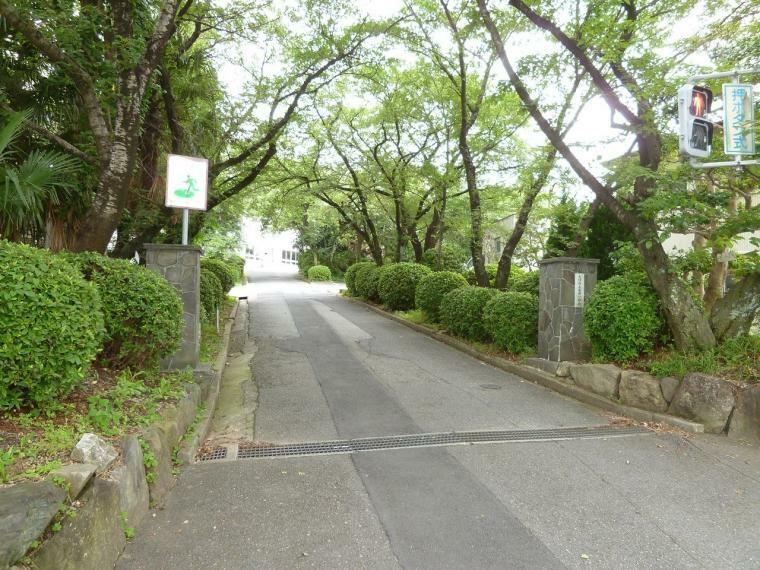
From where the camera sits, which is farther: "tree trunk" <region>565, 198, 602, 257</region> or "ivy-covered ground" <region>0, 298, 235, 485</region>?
"tree trunk" <region>565, 198, 602, 257</region>

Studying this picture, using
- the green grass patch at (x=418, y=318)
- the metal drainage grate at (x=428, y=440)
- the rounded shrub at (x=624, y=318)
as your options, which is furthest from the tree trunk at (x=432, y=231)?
the metal drainage grate at (x=428, y=440)

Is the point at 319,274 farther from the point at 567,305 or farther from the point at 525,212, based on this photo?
the point at 567,305

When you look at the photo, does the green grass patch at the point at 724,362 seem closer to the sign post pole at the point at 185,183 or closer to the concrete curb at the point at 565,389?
the concrete curb at the point at 565,389

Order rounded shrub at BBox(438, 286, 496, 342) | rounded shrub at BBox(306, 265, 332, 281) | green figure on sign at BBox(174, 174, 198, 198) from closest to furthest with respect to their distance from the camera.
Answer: green figure on sign at BBox(174, 174, 198, 198) < rounded shrub at BBox(438, 286, 496, 342) < rounded shrub at BBox(306, 265, 332, 281)

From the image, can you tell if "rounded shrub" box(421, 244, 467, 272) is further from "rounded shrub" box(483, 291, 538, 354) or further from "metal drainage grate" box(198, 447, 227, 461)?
"metal drainage grate" box(198, 447, 227, 461)

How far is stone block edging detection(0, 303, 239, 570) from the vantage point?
2.11 m

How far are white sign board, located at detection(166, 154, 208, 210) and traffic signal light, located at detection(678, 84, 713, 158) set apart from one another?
559 cm

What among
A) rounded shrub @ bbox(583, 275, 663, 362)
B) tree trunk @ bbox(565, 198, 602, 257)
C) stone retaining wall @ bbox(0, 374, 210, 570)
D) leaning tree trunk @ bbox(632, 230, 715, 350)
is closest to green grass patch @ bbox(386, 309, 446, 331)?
tree trunk @ bbox(565, 198, 602, 257)

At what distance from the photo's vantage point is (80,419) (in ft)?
11.3

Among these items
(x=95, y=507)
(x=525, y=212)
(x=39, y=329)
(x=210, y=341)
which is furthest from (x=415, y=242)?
(x=95, y=507)

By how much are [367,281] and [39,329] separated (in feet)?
51.6

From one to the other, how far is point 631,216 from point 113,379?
634 cm

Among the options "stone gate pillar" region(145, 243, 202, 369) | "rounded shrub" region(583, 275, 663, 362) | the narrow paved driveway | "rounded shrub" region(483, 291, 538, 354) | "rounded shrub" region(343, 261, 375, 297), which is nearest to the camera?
the narrow paved driveway

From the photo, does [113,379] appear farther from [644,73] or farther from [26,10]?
[644,73]
